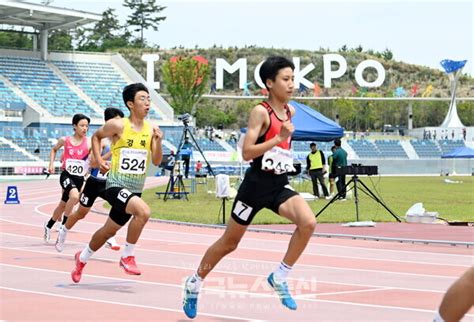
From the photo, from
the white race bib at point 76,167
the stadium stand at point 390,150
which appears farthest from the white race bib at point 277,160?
the stadium stand at point 390,150

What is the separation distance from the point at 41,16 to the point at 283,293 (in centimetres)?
5896

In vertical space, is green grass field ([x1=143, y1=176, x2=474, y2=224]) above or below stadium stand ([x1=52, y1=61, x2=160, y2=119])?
below

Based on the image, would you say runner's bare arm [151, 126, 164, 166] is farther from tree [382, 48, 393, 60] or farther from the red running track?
tree [382, 48, 393, 60]

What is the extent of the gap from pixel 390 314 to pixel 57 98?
185ft

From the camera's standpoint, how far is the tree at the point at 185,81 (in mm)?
86562

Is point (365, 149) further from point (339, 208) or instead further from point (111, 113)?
point (111, 113)

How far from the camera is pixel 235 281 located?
9.95 meters

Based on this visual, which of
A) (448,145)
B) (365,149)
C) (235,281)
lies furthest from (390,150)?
(235,281)

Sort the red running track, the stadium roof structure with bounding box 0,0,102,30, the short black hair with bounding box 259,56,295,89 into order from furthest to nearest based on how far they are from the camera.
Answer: the stadium roof structure with bounding box 0,0,102,30 < the red running track < the short black hair with bounding box 259,56,295,89

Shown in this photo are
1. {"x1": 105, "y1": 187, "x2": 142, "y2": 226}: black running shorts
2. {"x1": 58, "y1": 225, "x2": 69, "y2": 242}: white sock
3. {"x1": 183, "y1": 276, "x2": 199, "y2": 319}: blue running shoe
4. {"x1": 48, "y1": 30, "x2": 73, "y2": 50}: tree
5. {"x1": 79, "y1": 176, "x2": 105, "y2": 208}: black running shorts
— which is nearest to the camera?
{"x1": 183, "y1": 276, "x2": 199, "y2": 319}: blue running shoe

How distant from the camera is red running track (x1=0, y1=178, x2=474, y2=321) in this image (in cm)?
786

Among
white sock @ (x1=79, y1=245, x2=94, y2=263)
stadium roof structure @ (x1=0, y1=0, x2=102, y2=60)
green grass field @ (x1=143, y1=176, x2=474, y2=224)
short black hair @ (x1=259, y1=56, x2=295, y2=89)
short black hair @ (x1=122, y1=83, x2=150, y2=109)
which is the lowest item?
green grass field @ (x1=143, y1=176, x2=474, y2=224)

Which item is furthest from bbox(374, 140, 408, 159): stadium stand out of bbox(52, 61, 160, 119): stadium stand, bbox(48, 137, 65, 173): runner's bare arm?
bbox(48, 137, 65, 173): runner's bare arm

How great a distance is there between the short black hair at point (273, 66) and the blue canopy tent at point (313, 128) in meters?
17.4
